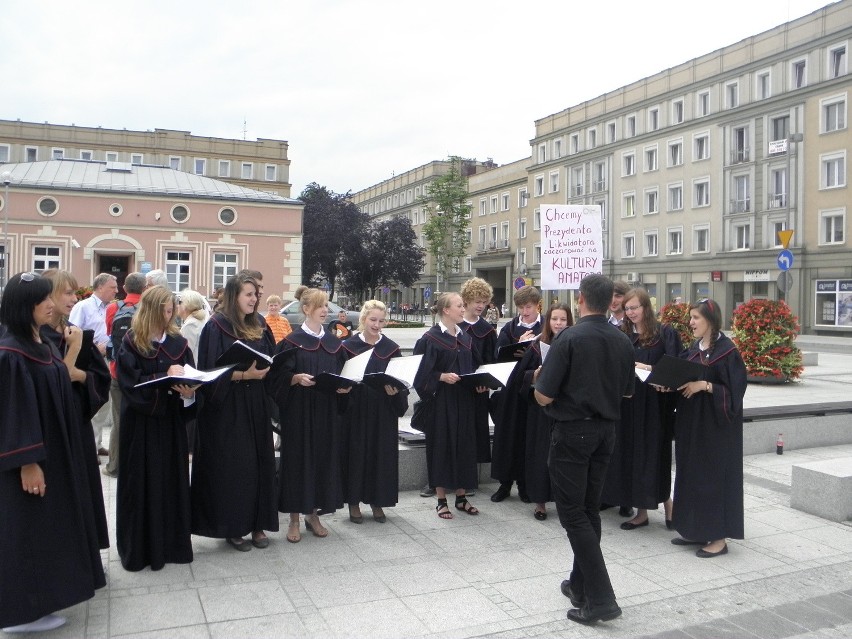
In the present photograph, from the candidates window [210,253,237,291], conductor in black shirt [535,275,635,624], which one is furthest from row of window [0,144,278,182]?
conductor in black shirt [535,275,635,624]

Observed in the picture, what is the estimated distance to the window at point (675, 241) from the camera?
160ft

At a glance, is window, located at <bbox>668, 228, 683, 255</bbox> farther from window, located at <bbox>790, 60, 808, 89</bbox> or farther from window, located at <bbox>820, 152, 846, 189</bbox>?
window, located at <bbox>790, 60, 808, 89</bbox>

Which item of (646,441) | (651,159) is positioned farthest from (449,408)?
(651,159)

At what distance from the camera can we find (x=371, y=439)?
6410 millimetres

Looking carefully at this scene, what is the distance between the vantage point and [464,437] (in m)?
6.77

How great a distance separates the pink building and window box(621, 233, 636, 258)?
26.1m

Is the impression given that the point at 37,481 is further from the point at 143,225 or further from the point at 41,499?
the point at 143,225

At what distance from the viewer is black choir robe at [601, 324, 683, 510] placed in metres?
6.30

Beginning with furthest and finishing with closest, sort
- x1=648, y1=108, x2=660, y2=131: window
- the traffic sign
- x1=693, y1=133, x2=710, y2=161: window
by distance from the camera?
x1=648, y1=108, x2=660, y2=131: window
x1=693, y1=133, x2=710, y2=161: window
the traffic sign

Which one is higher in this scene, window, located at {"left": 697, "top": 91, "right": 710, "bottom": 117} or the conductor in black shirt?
window, located at {"left": 697, "top": 91, "right": 710, "bottom": 117}

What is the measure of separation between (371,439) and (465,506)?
3.49 feet

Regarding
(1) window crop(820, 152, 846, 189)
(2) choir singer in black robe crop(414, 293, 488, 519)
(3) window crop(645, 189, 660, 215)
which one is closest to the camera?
(2) choir singer in black robe crop(414, 293, 488, 519)

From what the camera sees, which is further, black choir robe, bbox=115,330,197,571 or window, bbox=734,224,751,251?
window, bbox=734,224,751,251

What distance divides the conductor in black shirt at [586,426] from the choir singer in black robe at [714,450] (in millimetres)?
1393
